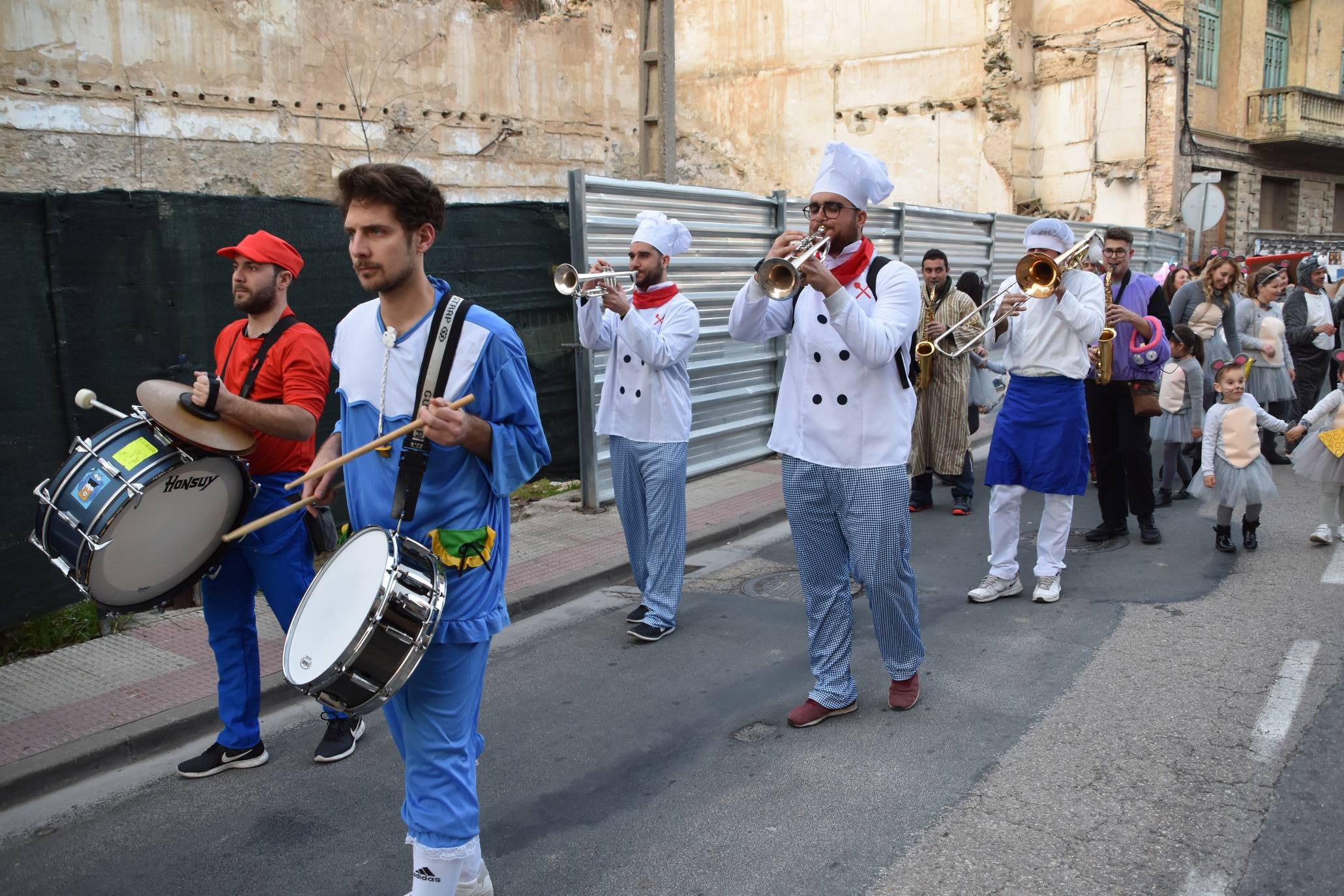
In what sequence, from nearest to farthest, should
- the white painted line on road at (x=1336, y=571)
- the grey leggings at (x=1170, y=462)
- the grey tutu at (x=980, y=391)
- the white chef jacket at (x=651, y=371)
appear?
the white chef jacket at (x=651, y=371) < the white painted line on road at (x=1336, y=571) < the grey leggings at (x=1170, y=462) < the grey tutu at (x=980, y=391)

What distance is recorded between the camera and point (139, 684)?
17.1 feet

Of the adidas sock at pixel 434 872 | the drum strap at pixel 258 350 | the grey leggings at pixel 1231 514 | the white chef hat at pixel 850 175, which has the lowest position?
the grey leggings at pixel 1231 514

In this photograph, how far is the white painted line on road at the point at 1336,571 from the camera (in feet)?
21.9

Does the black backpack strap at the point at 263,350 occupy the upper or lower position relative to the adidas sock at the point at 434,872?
upper

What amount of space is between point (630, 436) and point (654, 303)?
29.0 inches

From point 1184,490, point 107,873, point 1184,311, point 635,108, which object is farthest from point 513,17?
point 107,873

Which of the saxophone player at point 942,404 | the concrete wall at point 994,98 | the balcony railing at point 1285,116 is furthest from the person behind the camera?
the balcony railing at point 1285,116

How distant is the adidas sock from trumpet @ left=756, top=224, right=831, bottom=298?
2238mm

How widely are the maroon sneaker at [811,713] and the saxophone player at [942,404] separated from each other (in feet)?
13.5

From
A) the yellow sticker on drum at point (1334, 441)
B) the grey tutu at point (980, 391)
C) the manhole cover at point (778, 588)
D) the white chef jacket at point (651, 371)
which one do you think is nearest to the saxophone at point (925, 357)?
the grey tutu at point (980, 391)

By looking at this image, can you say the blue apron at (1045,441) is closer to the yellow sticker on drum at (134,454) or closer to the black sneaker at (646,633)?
the black sneaker at (646,633)

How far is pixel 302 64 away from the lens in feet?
47.3

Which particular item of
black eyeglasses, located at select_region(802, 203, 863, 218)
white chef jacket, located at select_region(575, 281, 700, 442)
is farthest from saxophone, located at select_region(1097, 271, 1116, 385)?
black eyeglasses, located at select_region(802, 203, 863, 218)

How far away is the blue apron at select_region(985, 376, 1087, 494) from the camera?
6359 millimetres
